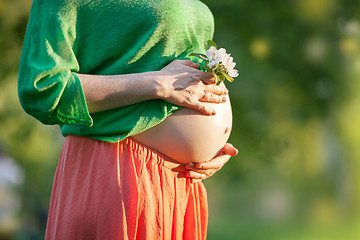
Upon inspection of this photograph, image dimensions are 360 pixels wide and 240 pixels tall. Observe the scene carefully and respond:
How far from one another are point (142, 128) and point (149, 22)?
294mm

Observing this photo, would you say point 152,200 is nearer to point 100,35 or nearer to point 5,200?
point 100,35

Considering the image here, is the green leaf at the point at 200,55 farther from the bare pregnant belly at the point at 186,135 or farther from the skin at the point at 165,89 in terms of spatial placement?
the bare pregnant belly at the point at 186,135

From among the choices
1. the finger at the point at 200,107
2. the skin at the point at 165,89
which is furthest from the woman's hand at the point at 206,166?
the finger at the point at 200,107

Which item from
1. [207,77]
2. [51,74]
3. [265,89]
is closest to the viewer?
[51,74]

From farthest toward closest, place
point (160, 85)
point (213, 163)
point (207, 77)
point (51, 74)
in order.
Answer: point (213, 163)
point (207, 77)
point (160, 85)
point (51, 74)

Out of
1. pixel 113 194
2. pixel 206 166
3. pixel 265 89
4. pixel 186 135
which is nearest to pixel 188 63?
pixel 186 135

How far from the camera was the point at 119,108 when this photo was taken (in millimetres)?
1568

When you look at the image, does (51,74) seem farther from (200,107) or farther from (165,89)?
(200,107)

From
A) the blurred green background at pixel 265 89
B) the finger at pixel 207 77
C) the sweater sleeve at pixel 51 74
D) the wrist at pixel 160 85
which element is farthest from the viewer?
Answer: the blurred green background at pixel 265 89

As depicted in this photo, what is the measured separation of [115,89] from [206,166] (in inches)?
15.6

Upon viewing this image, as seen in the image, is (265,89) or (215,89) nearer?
(215,89)

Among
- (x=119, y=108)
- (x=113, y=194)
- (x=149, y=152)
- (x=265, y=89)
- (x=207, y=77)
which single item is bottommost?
(x=113, y=194)

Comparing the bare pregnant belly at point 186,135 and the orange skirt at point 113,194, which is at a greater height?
the bare pregnant belly at point 186,135

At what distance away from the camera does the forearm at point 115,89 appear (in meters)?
1.50
